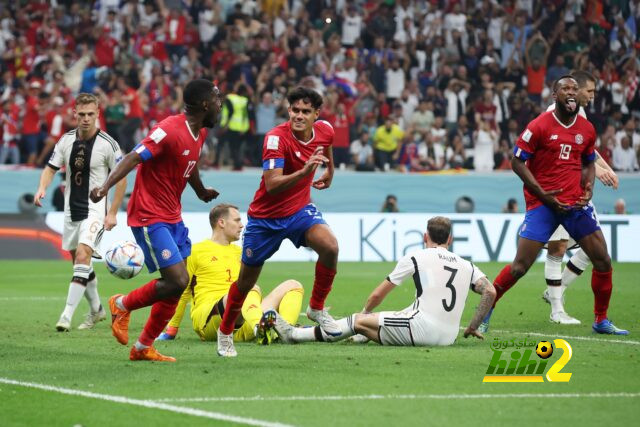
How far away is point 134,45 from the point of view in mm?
28812

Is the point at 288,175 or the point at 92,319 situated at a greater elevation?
the point at 288,175

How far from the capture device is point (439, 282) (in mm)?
9930

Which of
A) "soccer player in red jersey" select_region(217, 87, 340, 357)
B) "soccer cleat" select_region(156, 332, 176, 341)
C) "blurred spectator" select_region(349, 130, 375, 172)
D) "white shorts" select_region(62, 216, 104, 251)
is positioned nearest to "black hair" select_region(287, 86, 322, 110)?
"soccer player in red jersey" select_region(217, 87, 340, 357)

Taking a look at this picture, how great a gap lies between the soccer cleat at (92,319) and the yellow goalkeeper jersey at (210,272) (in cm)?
189

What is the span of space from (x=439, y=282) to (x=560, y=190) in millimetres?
2299

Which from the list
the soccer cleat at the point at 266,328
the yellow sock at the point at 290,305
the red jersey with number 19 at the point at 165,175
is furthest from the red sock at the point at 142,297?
the yellow sock at the point at 290,305

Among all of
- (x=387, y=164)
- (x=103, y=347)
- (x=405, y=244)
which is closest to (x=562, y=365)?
(x=103, y=347)

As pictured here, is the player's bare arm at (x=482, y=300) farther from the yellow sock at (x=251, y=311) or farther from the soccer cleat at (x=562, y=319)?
the soccer cleat at (x=562, y=319)

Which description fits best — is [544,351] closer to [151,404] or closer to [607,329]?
[607,329]

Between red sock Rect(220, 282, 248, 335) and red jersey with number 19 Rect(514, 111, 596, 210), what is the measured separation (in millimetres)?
3334

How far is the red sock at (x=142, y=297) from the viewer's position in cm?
947

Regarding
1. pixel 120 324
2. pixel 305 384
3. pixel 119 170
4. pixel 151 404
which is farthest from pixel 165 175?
pixel 151 404

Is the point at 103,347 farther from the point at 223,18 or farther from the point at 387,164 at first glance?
the point at 223,18

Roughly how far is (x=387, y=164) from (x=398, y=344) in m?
17.5
